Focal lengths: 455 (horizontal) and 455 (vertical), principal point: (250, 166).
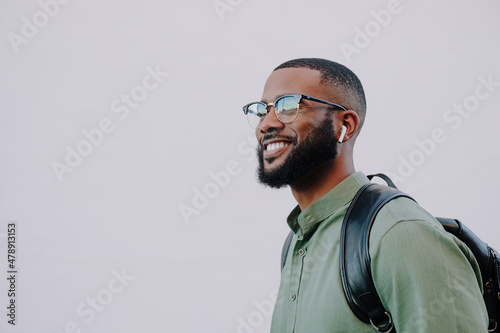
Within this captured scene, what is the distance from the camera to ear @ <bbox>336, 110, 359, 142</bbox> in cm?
120

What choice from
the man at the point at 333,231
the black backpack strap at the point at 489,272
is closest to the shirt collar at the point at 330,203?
the man at the point at 333,231

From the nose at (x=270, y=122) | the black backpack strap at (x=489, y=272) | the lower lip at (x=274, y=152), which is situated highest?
the nose at (x=270, y=122)

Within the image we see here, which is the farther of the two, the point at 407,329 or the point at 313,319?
the point at 313,319

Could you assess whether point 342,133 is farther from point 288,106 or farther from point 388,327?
point 388,327

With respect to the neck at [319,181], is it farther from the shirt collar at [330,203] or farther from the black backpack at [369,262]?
the black backpack at [369,262]

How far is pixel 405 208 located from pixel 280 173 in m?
0.39

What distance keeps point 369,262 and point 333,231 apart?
20 cm

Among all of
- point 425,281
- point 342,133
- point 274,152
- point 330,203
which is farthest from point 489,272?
point 274,152

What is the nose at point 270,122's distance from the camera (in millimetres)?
1185

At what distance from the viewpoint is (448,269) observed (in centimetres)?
78

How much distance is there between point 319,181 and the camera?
1165mm

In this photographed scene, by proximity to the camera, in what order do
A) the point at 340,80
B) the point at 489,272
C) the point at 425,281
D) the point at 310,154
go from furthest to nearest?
1. the point at 340,80
2. the point at 310,154
3. the point at 489,272
4. the point at 425,281

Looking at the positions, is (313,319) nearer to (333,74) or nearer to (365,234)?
(365,234)

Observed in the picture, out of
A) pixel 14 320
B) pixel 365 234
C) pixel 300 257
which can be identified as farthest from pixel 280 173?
pixel 14 320
